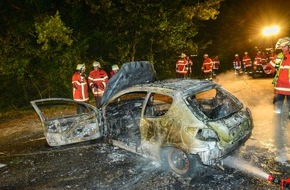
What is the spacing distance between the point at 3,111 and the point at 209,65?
1079cm

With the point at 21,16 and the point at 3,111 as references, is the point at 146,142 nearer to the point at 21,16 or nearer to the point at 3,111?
the point at 3,111

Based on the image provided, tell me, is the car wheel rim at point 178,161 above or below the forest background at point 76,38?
below

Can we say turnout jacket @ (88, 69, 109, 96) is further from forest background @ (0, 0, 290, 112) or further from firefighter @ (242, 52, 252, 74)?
firefighter @ (242, 52, 252, 74)

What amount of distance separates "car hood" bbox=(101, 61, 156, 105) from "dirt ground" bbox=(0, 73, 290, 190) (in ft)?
4.34

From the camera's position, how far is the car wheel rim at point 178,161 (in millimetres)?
5172

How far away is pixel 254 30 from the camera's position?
2748cm

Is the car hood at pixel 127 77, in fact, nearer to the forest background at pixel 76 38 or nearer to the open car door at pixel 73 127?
the open car door at pixel 73 127

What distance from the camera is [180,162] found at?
208 inches

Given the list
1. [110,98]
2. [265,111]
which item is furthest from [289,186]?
[265,111]

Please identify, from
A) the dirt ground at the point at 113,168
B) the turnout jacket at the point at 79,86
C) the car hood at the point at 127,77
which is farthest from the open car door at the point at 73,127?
the turnout jacket at the point at 79,86

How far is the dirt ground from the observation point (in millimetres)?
5059

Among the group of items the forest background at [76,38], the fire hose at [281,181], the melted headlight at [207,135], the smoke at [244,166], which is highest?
the forest background at [76,38]

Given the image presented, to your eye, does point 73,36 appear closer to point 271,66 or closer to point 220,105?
point 271,66

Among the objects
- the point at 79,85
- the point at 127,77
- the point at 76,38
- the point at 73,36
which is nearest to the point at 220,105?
the point at 127,77
